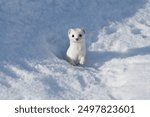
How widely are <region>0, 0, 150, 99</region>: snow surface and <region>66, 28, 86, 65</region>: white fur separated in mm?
196

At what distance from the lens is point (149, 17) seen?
12.0m

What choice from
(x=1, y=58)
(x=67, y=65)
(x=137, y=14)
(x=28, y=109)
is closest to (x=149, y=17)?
(x=137, y=14)

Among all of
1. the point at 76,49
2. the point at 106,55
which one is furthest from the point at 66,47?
A: the point at 106,55

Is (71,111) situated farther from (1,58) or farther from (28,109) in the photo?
(1,58)

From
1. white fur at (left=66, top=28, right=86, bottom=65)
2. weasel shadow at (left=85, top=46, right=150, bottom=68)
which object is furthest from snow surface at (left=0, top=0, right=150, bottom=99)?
white fur at (left=66, top=28, right=86, bottom=65)

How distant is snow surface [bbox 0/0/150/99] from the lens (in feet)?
29.2

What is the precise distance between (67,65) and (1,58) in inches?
49.5

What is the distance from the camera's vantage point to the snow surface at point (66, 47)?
350 inches

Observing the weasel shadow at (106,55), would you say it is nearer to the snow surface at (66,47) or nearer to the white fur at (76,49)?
the snow surface at (66,47)

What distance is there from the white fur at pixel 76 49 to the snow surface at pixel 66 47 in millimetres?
196

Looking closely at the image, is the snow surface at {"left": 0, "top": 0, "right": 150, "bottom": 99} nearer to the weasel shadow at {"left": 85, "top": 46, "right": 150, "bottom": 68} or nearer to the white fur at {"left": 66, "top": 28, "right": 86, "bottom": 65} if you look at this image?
the weasel shadow at {"left": 85, "top": 46, "right": 150, "bottom": 68}

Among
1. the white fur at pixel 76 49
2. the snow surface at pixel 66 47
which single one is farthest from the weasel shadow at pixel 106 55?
the white fur at pixel 76 49

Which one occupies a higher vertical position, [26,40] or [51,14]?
[51,14]

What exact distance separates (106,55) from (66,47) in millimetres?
858
